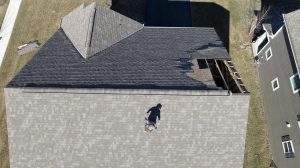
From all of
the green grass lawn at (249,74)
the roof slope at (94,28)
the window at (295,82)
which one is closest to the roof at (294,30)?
the window at (295,82)

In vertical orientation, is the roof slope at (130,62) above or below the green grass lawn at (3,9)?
below

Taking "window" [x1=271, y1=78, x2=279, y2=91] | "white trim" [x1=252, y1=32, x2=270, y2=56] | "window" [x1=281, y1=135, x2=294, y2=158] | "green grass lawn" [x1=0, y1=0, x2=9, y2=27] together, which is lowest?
"window" [x1=281, y1=135, x2=294, y2=158]

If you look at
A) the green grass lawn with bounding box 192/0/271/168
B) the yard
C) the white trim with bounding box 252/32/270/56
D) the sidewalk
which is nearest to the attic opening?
the green grass lawn with bounding box 192/0/271/168

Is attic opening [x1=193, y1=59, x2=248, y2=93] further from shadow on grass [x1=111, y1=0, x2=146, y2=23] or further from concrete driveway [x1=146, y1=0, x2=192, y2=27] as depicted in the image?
shadow on grass [x1=111, y1=0, x2=146, y2=23]

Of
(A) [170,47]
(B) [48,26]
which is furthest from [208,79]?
(B) [48,26]

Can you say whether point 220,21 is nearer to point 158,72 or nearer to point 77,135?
point 158,72

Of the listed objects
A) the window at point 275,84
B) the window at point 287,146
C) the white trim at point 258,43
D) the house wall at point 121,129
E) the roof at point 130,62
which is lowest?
the window at point 287,146

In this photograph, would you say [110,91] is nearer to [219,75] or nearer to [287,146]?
[219,75]

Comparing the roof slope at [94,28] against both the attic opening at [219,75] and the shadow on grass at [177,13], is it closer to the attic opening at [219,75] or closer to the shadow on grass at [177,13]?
the attic opening at [219,75]

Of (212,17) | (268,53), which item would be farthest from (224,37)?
(268,53)
